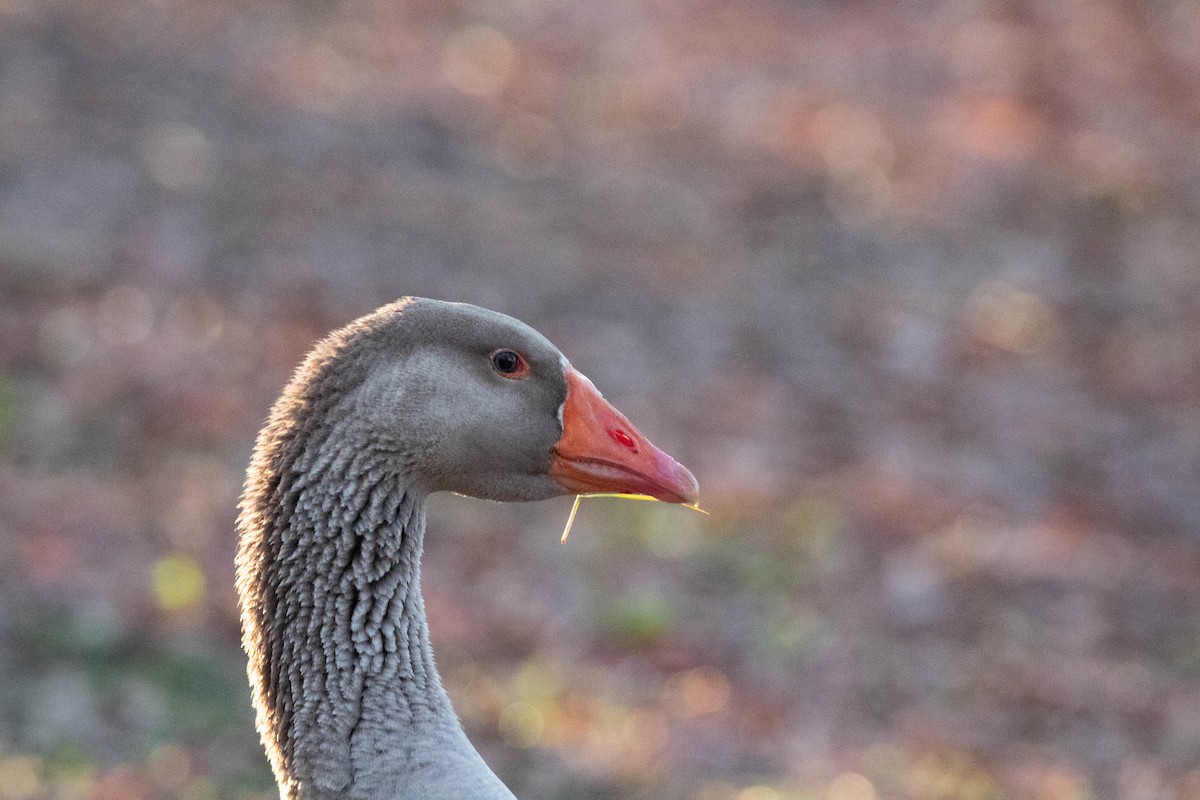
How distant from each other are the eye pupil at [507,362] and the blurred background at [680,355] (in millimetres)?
2973

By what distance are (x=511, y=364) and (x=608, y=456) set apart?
1.22ft

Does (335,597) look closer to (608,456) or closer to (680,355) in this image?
(608,456)

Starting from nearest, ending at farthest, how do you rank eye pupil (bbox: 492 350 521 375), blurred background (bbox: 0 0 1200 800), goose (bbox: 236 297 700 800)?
goose (bbox: 236 297 700 800)
eye pupil (bbox: 492 350 521 375)
blurred background (bbox: 0 0 1200 800)

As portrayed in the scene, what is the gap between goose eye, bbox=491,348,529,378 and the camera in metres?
4.24

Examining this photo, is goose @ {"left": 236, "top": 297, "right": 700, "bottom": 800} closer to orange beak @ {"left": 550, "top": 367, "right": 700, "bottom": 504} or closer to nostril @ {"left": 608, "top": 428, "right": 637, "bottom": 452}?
orange beak @ {"left": 550, "top": 367, "right": 700, "bottom": 504}

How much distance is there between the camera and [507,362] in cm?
426

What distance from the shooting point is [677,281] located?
40.3 feet

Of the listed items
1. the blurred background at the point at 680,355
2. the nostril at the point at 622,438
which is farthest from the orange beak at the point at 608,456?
the blurred background at the point at 680,355

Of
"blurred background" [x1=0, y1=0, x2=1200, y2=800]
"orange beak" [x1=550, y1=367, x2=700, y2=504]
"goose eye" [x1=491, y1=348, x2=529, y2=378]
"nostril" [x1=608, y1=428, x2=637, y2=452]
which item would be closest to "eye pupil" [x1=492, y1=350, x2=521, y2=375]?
"goose eye" [x1=491, y1=348, x2=529, y2=378]

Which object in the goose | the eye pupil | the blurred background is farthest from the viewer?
the blurred background

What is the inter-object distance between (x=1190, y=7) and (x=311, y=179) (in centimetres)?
1059

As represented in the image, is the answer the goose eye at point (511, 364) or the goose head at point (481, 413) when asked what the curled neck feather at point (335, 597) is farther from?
the goose eye at point (511, 364)

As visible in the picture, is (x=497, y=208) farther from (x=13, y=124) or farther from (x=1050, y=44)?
(x=1050, y=44)

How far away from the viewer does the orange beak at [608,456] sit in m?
4.29
